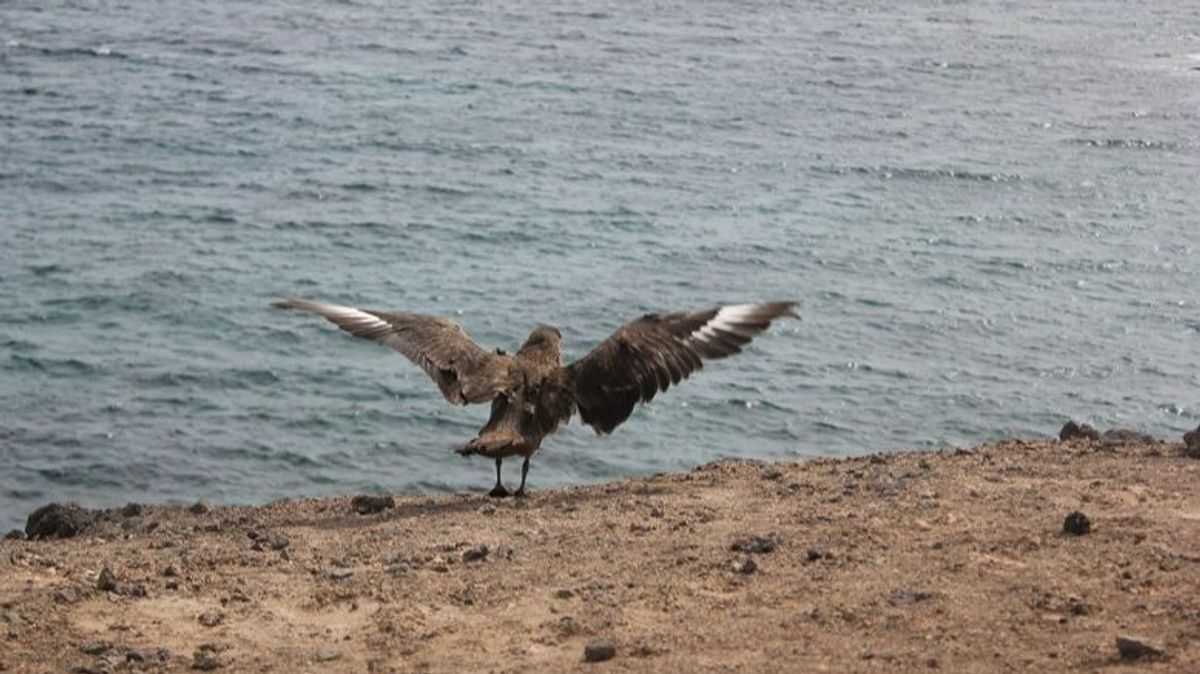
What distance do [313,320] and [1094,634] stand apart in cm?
1623

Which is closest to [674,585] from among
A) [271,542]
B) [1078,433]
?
[271,542]

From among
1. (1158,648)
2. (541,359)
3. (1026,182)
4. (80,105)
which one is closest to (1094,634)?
(1158,648)

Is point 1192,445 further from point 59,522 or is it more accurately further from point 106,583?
point 59,522

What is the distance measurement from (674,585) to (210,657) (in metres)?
2.03

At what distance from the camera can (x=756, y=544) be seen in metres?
9.18

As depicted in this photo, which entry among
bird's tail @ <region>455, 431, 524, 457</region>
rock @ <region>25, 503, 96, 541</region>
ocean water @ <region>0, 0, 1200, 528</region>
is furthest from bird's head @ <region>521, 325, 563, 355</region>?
ocean water @ <region>0, 0, 1200, 528</region>

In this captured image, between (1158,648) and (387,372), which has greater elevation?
(1158,648)

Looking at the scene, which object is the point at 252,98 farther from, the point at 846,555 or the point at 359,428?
the point at 846,555

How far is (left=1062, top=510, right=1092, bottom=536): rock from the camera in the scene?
9.08 m

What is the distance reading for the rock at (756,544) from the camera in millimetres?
9148

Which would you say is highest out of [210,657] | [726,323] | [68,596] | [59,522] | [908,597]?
[726,323]

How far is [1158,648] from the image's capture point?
734 cm

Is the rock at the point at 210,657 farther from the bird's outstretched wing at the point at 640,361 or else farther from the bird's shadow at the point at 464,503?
the bird's outstretched wing at the point at 640,361

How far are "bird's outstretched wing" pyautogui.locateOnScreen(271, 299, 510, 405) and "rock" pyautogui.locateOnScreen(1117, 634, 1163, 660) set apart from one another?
524 cm
